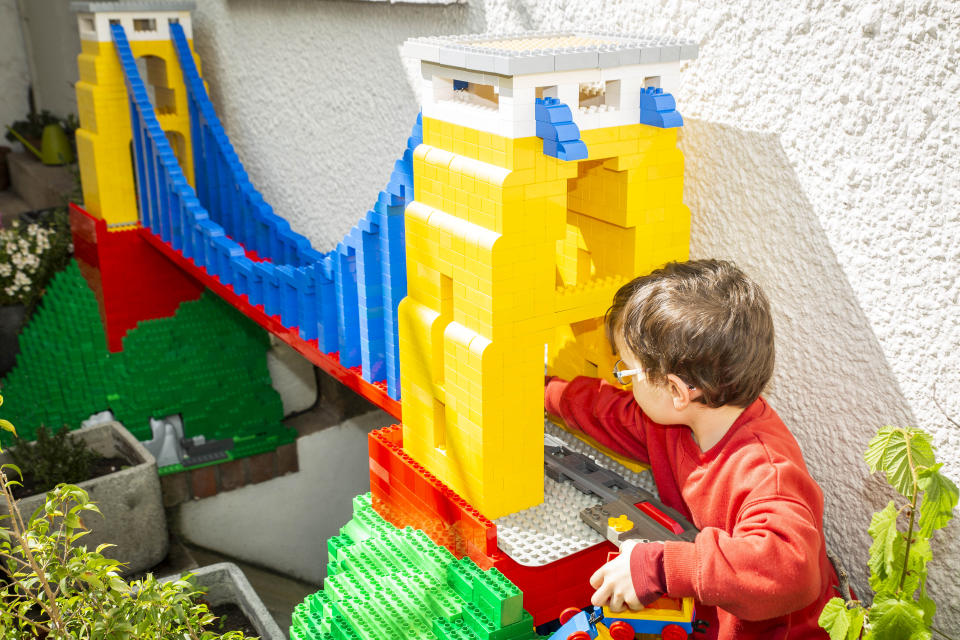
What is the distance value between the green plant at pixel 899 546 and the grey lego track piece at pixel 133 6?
2.86 meters

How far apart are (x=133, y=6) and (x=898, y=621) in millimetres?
3010

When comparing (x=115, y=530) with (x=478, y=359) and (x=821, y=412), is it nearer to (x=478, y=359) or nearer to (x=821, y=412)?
(x=478, y=359)

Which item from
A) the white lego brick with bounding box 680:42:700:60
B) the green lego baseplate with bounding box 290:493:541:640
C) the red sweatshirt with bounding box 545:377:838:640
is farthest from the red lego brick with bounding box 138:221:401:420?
the white lego brick with bounding box 680:42:700:60

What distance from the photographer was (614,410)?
1.52 m

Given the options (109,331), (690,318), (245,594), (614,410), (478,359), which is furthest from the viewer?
(109,331)

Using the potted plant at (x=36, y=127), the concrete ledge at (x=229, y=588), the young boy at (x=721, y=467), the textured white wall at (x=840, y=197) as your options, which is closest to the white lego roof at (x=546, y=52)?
the textured white wall at (x=840, y=197)

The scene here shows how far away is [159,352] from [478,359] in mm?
2369

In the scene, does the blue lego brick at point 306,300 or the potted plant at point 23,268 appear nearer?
the blue lego brick at point 306,300

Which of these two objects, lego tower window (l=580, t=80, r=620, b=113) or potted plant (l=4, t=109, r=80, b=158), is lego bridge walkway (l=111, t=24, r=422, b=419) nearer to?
lego tower window (l=580, t=80, r=620, b=113)

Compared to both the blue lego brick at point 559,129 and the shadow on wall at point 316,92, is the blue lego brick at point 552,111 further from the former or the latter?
the shadow on wall at point 316,92

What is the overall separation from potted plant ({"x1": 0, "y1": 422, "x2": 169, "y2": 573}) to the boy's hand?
83.7 inches

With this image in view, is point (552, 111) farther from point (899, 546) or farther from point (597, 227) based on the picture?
point (899, 546)

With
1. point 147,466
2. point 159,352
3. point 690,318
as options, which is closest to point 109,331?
point 159,352

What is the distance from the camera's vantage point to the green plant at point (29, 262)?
386cm
